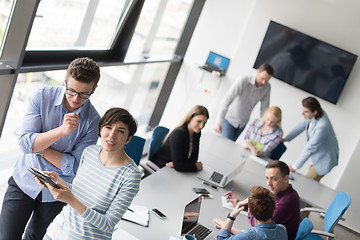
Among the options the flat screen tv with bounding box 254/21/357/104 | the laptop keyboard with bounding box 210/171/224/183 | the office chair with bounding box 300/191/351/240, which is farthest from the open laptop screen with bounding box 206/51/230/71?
A: the office chair with bounding box 300/191/351/240

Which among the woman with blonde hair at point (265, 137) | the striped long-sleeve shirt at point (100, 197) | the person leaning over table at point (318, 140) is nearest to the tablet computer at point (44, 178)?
the striped long-sleeve shirt at point (100, 197)

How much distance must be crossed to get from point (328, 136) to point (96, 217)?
391 cm

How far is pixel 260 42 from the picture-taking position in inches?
275

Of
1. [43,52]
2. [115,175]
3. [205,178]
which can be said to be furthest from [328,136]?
[115,175]

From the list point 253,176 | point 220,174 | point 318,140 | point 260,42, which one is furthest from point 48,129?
point 260,42

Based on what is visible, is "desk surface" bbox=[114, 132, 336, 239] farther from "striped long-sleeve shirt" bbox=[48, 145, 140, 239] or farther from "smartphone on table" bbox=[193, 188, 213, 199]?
"striped long-sleeve shirt" bbox=[48, 145, 140, 239]

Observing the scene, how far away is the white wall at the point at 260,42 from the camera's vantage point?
21.6 ft

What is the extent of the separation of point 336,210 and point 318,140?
1.18 m

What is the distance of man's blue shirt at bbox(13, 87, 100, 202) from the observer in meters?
2.57

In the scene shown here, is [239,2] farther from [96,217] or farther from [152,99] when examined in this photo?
[96,217]

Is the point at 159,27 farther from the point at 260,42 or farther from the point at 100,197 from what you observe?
the point at 100,197

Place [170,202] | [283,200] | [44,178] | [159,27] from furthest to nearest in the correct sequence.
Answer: [159,27] < [283,200] < [170,202] < [44,178]

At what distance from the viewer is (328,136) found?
17.6 feet

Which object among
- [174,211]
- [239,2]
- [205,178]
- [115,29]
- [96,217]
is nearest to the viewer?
[96,217]
